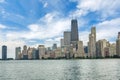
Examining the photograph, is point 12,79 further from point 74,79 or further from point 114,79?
point 114,79

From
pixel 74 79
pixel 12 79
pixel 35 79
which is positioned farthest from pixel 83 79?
pixel 12 79

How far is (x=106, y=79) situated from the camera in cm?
7000

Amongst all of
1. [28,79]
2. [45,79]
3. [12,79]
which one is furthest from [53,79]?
[12,79]

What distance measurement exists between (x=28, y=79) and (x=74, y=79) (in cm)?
1209

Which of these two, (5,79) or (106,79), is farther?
→ (5,79)

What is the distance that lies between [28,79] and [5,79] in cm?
785

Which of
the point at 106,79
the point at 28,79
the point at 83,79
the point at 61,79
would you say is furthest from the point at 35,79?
the point at 106,79

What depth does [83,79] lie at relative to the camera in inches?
2803

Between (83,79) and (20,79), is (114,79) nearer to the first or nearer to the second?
(83,79)

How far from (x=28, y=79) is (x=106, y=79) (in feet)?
66.5

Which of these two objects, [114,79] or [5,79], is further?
[5,79]

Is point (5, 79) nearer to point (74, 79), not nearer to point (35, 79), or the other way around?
point (35, 79)

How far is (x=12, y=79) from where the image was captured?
241 ft

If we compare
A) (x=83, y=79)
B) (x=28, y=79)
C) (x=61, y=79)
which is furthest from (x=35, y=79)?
(x=83, y=79)
